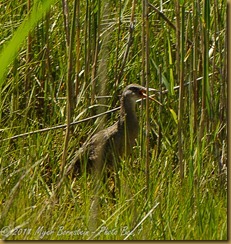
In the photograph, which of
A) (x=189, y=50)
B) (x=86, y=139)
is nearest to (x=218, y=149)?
(x=189, y=50)

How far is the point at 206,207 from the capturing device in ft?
8.89

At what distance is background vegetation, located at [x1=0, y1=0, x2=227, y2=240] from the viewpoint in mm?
2602

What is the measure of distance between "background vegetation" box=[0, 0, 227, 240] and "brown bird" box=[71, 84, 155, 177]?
0.08 metres

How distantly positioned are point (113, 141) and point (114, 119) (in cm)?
49

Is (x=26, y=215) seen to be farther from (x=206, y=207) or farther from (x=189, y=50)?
(x=189, y=50)

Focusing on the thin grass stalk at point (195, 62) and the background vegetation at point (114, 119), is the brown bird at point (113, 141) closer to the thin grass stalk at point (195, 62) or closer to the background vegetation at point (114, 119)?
the background vegetation at point (114, 119)

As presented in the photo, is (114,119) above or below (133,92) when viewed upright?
below

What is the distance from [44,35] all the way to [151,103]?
0.80 meters

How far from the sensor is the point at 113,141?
4.08 metres

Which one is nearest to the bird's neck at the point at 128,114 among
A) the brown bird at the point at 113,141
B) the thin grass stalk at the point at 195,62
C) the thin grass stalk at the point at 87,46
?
the brown bird at the point at 113,141

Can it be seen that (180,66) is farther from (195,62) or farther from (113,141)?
(113,141)

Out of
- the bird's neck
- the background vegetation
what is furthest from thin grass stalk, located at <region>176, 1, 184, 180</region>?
the bird's neck

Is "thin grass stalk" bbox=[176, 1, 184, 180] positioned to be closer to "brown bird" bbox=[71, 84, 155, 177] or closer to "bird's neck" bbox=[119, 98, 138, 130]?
"brown bird" bbox=[71, 84, 155, 177]

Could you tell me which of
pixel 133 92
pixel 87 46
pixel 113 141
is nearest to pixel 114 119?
pixel 113 141
